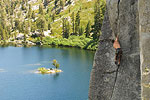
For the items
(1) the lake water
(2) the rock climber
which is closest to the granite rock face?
(2) the rock climber

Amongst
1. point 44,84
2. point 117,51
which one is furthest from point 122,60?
point 44,84

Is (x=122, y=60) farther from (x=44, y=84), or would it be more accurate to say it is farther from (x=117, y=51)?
(x=44, y=84)

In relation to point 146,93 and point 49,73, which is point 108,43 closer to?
point 146,93

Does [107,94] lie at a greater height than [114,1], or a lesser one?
lesser

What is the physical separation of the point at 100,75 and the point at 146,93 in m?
2.02

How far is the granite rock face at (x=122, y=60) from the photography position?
687cm

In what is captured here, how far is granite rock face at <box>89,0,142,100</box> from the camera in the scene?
687 centimetres

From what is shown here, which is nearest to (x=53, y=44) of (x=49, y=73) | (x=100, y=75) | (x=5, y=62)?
(x=5, y=62)

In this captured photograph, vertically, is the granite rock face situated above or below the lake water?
above

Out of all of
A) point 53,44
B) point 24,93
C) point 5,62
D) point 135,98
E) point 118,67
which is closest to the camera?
point 135,98

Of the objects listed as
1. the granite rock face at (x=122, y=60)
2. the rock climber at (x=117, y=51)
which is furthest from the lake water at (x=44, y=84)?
the rock climber at (x=117, y=51)

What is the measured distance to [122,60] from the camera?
7.34 meters

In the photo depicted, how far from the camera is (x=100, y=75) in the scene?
843 centimetres

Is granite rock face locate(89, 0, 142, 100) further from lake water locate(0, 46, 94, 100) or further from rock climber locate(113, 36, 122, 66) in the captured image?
lake water locate(0, 46, 94, 100)
